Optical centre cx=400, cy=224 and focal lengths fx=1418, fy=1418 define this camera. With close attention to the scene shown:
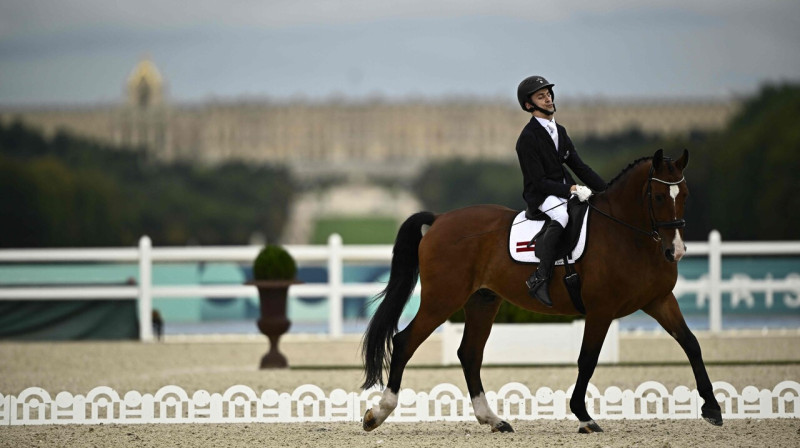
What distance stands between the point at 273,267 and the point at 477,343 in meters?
5.42

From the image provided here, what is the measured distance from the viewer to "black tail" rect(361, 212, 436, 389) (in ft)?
28.4

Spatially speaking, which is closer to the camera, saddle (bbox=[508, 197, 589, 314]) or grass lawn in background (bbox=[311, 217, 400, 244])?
saddle (bbox=[508, 197, 589, 314])

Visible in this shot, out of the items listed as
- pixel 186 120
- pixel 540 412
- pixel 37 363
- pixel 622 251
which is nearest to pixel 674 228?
pixel 622 251

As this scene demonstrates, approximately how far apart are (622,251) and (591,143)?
9276cm

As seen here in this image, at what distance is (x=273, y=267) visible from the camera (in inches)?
547

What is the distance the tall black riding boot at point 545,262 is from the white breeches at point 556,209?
0.05 m

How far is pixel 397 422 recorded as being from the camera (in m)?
9.22

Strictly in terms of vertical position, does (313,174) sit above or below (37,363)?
above

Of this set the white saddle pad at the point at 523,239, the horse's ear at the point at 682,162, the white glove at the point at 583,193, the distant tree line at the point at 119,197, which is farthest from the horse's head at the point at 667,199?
the distant tree line at the point at 119,197

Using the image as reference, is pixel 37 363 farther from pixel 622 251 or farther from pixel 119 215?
pixel 119 215

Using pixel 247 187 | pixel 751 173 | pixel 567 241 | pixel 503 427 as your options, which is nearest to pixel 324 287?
pixel 503 427

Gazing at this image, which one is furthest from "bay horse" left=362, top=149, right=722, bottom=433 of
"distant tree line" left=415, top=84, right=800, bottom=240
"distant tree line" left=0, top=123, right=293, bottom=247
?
"distant tree line" left=0, top=123, right=293, bottom=247

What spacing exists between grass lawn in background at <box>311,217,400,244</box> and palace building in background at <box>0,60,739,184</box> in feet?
47.7

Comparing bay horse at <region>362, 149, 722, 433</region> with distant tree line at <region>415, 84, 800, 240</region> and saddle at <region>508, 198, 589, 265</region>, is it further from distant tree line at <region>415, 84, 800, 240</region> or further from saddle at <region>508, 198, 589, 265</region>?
distant tree line at <region>415, 84, 800, 240</region>
